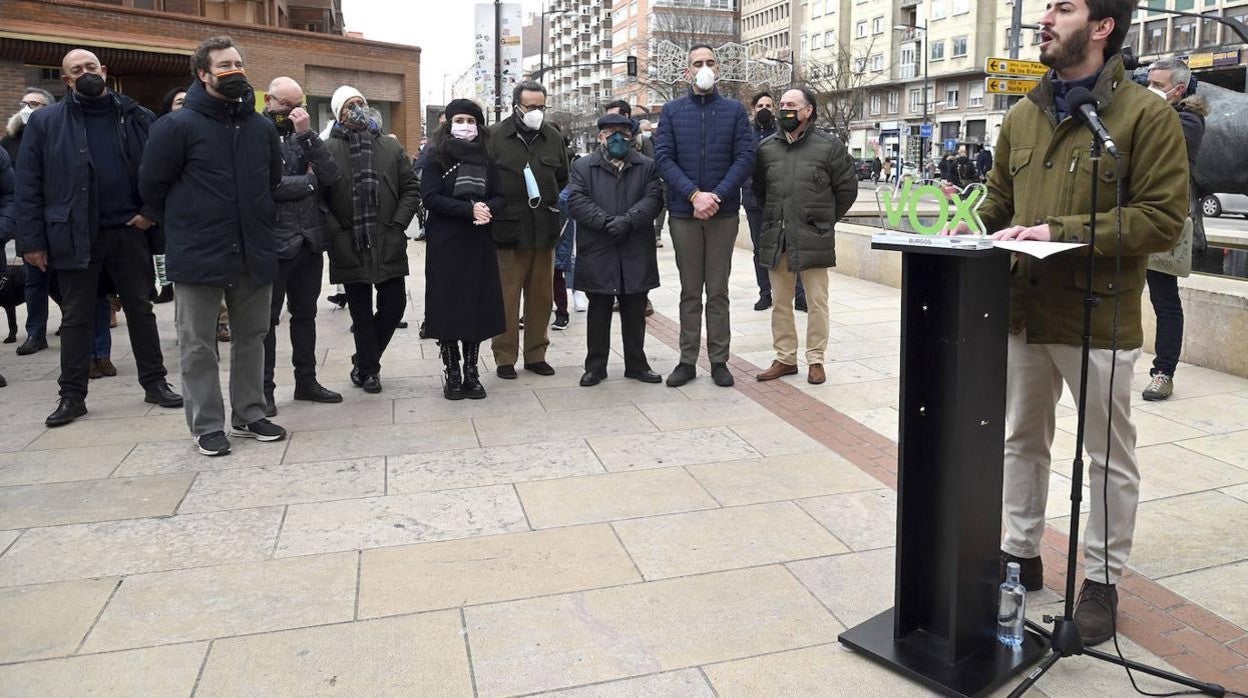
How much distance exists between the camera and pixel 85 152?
6066mm

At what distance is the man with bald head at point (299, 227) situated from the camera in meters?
6.21

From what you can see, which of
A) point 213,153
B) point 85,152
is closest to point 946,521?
point 213,153

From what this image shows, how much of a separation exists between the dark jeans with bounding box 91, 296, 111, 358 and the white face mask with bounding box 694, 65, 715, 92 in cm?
482

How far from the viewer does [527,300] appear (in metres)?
7.69

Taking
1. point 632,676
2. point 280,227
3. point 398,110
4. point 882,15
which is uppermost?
point 882,15

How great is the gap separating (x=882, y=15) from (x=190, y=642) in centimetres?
8072

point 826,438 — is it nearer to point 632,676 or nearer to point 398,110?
point 632,676

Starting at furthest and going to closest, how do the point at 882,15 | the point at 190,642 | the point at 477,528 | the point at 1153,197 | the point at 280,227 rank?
1. the point at 882,15
2. the point at 280,227
3. the point at 477,528
4. the point at 190,642
5. the point at 1153,197

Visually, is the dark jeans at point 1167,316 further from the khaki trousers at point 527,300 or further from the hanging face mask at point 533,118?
the hanging face mask at point 533,118

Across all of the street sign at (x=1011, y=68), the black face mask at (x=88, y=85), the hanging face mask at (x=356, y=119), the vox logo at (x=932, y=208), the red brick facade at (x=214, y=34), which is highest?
the red brick facade at (x=214, y=34)

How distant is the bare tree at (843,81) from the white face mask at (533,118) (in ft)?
129

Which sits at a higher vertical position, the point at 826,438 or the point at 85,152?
the point at 85,152

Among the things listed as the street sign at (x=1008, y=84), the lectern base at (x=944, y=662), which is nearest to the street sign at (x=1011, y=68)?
the street sign at (x=1008, y=84)

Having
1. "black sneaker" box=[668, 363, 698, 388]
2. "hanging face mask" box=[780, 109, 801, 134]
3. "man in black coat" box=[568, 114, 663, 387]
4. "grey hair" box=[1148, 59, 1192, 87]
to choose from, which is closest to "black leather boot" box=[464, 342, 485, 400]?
"man in black coat" box=[568, 114, 663, 387]
